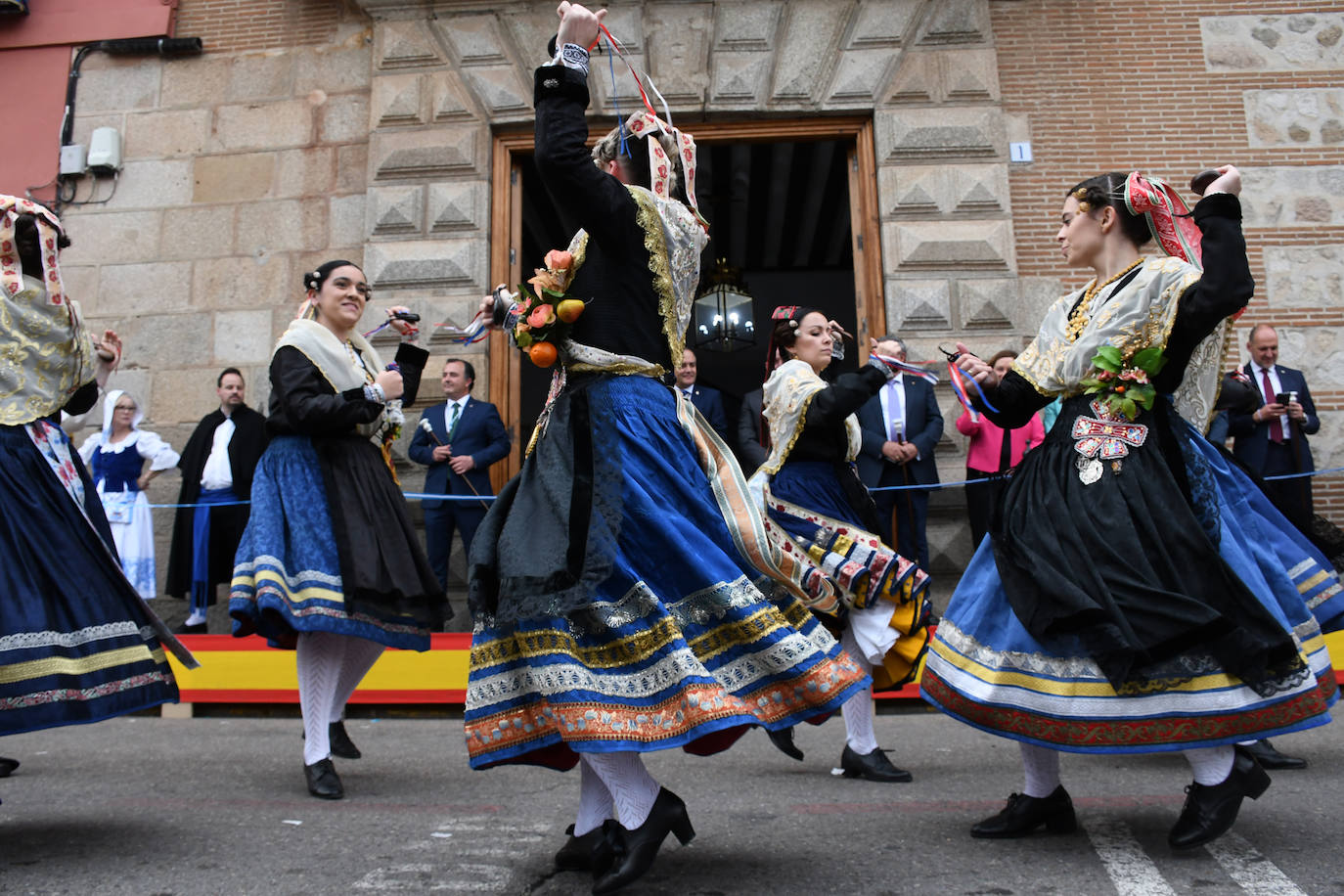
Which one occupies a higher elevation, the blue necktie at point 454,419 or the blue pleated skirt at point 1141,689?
the blue necktie at point 454,419

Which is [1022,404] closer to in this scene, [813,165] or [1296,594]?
[1296,594]

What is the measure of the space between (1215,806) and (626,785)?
146cm

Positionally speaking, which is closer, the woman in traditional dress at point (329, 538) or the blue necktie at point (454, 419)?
the woman in traditional dress at point (329, 538)

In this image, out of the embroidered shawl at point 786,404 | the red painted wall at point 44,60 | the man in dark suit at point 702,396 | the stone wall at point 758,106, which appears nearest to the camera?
the embroidered shawl at point 786,404

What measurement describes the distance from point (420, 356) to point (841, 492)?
1770 mm

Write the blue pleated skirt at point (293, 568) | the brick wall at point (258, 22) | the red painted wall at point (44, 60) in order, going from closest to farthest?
the blue pleated skirt at point (293, 568)
the brick wall at point (258, 22)
the red painted wall at point (44, 60)

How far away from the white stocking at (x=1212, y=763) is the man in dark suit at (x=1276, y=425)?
4.98m

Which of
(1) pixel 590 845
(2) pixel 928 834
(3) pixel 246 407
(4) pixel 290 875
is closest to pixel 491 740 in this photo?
(1) pixel 590 845

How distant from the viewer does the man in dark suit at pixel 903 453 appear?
7.02 m

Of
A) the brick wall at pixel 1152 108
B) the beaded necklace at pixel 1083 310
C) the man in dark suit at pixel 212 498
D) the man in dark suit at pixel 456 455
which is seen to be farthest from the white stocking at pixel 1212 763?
the man in dark suit at pixel 212 498

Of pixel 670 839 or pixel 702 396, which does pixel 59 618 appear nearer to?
pixel 670 839

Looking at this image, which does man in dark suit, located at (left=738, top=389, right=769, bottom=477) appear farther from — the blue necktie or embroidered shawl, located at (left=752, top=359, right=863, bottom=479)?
the blue necktie

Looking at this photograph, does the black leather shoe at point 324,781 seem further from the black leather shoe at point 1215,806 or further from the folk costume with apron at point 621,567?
the black leather shoe at point 1215,806

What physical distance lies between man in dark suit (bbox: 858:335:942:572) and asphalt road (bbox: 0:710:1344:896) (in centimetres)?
224
